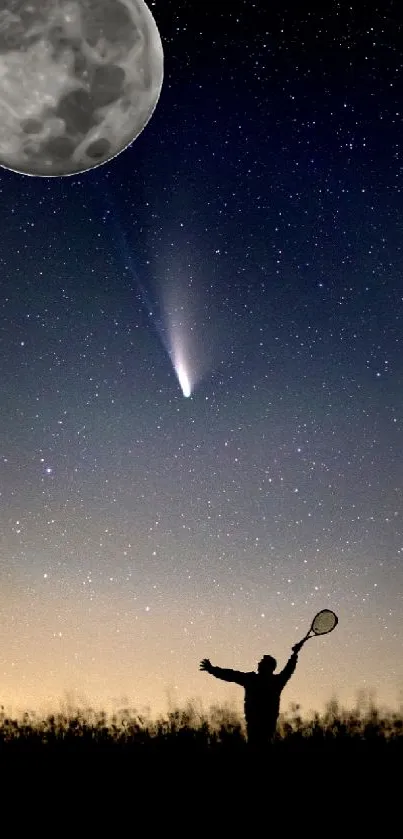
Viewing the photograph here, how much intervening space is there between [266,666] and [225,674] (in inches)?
16.2

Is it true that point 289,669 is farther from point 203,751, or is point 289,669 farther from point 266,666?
point 203,751

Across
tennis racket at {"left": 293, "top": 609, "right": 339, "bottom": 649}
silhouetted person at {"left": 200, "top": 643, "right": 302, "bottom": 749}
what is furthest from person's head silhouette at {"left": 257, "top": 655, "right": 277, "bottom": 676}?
tennis racket at {"left": 293, "top": 609, "right": 339, "bottom": 649}

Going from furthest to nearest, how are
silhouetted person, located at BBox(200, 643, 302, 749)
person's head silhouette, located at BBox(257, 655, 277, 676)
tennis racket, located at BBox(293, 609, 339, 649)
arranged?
1. tennis racket, located at BBox(293, 609, 339, 649)
2. person's head silhouette, located at BBox(257, 655, 277, 676)
3. silhouetted person, located at BBox(200, 643, 302, 749)

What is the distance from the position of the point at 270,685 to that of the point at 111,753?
2592 millimetres

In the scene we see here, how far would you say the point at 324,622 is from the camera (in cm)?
673

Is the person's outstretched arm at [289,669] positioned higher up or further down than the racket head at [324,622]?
further down

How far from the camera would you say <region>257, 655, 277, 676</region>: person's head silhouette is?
566 cm

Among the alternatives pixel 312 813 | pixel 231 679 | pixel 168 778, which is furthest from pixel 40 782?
pixel 312 813

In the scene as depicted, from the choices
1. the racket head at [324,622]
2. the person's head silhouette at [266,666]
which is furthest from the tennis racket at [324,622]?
the person's head silhouette at [266,666]

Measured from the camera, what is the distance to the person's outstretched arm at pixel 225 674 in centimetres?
574

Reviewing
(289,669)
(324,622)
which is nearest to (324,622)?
(324,622)

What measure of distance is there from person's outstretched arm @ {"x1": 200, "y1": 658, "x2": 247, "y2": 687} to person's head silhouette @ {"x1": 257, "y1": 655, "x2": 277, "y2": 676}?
0.17 metres

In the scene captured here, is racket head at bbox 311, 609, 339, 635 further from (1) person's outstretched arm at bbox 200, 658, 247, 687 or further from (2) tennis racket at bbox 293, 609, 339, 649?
(1) person's outstretched arm at bbox 200, 658, 247, 687

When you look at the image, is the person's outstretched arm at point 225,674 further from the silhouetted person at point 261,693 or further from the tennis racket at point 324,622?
the tennis racket at point 324,622
